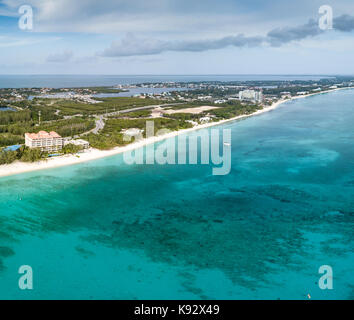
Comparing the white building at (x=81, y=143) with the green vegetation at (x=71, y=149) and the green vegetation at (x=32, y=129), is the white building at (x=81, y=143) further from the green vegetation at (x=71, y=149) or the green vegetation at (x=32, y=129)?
the green vegetation at (x=32, y=129)

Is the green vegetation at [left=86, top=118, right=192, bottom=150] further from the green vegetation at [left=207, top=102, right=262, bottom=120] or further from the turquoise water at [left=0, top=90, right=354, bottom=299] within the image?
the green vegetation at [left=207, top=102, right=262, bottom=120]

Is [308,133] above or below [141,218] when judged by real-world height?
above

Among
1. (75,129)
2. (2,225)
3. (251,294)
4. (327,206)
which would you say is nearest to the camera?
(251,294)

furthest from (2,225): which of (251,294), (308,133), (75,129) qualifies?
(308,133)

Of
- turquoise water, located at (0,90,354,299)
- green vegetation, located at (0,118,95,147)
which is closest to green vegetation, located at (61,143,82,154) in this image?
turquoise water, located at (0,90,354,299)

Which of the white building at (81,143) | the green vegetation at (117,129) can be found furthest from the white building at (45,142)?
the green vegetation at (117,129)

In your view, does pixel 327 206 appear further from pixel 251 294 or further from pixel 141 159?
pixel 141 159
